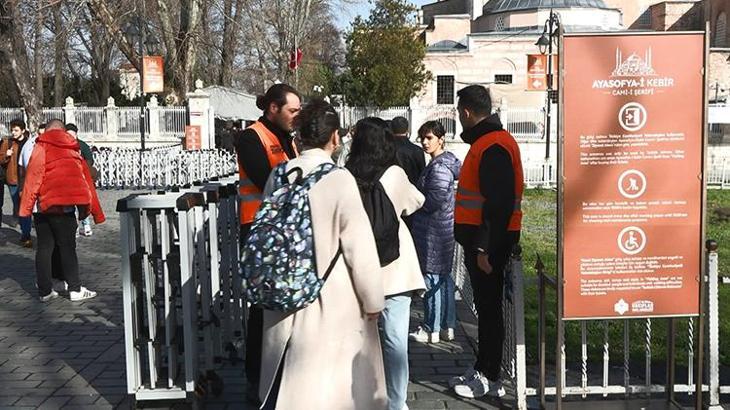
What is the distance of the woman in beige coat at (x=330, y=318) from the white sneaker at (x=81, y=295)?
5207mm

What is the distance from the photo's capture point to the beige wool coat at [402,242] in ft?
15.0

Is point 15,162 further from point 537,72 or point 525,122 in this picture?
point 525,122

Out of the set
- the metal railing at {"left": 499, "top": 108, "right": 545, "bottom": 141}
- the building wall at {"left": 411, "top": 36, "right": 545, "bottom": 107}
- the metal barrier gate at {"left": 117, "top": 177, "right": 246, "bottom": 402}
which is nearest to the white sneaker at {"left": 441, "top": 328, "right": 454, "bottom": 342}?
the metal barrier gate at {"left": 117, "top": 177, "right": 246, "bottom": 402}

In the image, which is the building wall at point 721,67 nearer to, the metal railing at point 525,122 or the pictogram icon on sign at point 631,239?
the metal railing at point 525,122

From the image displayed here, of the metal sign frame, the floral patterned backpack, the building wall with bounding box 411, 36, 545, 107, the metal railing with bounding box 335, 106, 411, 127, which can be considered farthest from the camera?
the building wall with bounding box 411, 36, 545, 107

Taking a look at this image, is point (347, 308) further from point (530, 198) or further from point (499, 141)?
point (530, 198)

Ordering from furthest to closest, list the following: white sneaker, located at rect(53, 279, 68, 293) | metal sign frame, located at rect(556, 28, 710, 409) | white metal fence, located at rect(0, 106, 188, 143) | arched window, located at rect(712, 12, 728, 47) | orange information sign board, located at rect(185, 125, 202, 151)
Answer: arched window, located at rect(712, 12, 728, 47) < white metal fence, located at rect(0, 106, 188, 143) < orange information sign board, located at rect(185, 125, 202, 151) < white sneaker, located at rect(53, 279, 68, 293) < metal sign frame, located at rect(556, 28, 710, 409)

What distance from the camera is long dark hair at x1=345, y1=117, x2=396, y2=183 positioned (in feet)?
14.3

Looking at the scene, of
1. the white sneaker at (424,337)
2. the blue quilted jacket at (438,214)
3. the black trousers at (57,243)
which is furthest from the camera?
the black trousers at (57,243)

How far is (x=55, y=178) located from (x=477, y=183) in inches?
186

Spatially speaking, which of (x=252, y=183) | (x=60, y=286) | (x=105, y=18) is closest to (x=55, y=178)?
(x=60, y=286)

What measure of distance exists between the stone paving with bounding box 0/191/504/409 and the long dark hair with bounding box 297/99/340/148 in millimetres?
2226

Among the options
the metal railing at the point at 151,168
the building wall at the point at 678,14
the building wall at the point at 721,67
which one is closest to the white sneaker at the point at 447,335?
the metal railing at the point at 151,168

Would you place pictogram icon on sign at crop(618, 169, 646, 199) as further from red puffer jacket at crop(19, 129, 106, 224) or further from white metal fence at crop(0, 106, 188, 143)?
white metal fence at crop(0, 106, 188, 143)
